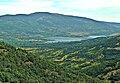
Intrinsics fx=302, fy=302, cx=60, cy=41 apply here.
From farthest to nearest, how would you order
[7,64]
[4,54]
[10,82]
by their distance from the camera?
[4,54], [7,64], [10,82]

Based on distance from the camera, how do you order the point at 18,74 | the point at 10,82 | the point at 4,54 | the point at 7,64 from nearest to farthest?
the point at 10,82 → the point at 18,74 → the point at 7,64 → the point at 4,54

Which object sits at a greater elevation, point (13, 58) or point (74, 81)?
point (13, 58)

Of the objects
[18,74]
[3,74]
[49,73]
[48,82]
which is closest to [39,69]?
[49,73]

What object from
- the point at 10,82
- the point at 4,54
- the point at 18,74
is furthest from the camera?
the point at 4,54

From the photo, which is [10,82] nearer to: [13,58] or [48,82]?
[48,82]

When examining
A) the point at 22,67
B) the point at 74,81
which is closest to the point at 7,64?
the point at 22,67

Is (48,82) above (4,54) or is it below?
below

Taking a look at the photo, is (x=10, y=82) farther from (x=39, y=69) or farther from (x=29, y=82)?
(x=39, y=69)

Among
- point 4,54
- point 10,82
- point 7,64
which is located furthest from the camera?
point 4,54

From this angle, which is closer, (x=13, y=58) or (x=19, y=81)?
(x=19, y=81)
